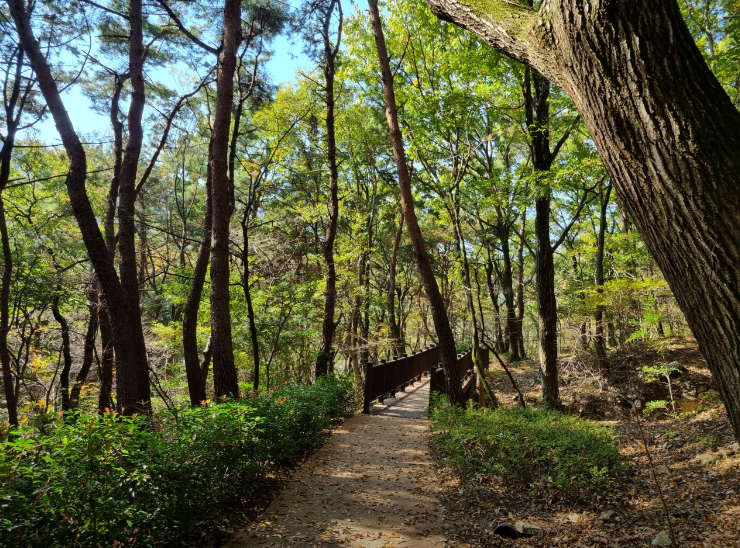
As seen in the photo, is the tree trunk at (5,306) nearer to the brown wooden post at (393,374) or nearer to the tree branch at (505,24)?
the brown wooden post at (393,374)

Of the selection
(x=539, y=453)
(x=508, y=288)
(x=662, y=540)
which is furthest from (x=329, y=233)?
(x=508, y=288)

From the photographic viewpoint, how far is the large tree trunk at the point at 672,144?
1.48m

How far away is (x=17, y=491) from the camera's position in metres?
2.51

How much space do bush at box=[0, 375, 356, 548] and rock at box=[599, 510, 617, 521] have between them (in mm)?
3668

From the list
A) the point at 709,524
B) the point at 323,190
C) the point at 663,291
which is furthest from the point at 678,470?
the point at 323,190

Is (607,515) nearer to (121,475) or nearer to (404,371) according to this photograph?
(121,475)

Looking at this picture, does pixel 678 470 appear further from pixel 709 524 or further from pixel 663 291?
pixel 663 291

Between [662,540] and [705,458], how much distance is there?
2888 millimetres

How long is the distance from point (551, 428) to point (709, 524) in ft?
7.03

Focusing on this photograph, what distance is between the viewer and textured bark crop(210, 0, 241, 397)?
7.12m

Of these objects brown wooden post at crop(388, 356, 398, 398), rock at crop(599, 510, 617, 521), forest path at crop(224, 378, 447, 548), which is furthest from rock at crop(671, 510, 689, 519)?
brown wooden post at crop(388, 356, 398, 398)

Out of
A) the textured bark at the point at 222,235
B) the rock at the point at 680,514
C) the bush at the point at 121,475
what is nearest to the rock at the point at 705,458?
the rock at the point at 680,514

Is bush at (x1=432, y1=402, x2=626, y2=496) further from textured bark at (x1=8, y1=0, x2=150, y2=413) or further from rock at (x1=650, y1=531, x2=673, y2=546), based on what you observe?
textured bark at (x1=8, y1=0, x2=150, y2=413)

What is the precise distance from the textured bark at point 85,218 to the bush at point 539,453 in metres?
4.60
